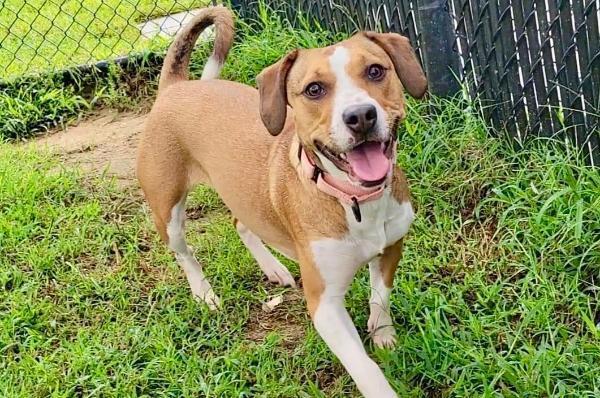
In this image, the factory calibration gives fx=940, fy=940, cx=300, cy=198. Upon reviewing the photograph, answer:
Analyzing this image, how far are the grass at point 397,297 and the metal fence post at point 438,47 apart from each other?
0.10m

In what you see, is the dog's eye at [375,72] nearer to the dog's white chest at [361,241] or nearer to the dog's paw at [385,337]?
the dog's white chest at [361,241]

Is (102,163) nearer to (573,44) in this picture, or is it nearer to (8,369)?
(8,369)

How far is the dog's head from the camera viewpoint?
2861mm

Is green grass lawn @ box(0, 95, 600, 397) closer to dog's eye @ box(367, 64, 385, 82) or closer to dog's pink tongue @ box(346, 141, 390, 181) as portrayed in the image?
dog's pink tongue @ box(346, 141, 390, 181)

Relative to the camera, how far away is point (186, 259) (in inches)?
165

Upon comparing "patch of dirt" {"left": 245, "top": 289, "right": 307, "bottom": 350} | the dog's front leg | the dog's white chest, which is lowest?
"patch of dirt" {"left": 245, "top": 289, "right": 307, "bottom": 350}

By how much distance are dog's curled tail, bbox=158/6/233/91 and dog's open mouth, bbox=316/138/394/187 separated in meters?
1.32

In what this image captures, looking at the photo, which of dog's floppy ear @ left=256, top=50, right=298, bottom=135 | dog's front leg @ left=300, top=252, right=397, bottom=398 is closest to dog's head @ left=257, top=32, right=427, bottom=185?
dog's floppy ear @ left=256, top=50, right=298, bottom=135

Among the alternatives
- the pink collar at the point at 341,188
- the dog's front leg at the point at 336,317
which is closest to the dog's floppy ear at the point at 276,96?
the pink collar at the point at 341,188

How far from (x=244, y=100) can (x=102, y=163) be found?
204 cm

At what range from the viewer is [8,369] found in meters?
3.83

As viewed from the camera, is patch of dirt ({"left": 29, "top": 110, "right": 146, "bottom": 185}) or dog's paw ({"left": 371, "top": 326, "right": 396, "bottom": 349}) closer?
dog's paw ({"left": 371, "top": 326, "right": 396, "bottom": 349})

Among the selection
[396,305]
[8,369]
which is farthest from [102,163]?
[396,305]

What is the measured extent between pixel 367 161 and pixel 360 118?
185mm
